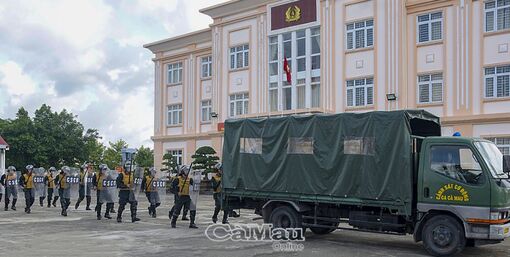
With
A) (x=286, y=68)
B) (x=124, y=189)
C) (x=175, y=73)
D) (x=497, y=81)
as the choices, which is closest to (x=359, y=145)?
(x=124, y=189)

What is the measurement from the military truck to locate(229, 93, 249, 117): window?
76.0 feet

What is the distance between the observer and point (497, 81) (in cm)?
2811

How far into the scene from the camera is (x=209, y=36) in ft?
139

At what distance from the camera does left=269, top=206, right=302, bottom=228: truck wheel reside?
13593mm

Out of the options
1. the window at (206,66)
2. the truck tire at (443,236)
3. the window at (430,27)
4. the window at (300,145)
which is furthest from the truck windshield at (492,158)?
the window at (206,66)

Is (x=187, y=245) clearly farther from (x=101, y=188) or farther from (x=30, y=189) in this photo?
(x=30, y=189)

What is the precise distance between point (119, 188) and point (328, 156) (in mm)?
7660

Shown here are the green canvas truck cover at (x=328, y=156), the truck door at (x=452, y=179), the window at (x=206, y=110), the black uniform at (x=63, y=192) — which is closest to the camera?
the truck door at (x=452, y=179)

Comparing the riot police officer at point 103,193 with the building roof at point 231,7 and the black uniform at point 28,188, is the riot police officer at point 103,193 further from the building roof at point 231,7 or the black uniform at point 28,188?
the building roof at point 231,7

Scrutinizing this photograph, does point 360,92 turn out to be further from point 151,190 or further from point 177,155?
point 177,155

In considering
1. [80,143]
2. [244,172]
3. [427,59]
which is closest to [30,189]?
[244,172]

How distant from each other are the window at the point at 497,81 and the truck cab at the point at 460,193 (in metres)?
17.4

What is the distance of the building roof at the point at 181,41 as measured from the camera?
42.6 metres

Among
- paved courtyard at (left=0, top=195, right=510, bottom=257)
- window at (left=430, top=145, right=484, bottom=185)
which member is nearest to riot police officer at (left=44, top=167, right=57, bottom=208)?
paved courtyard at (left=0, top=195, right=510, bottom=257)
